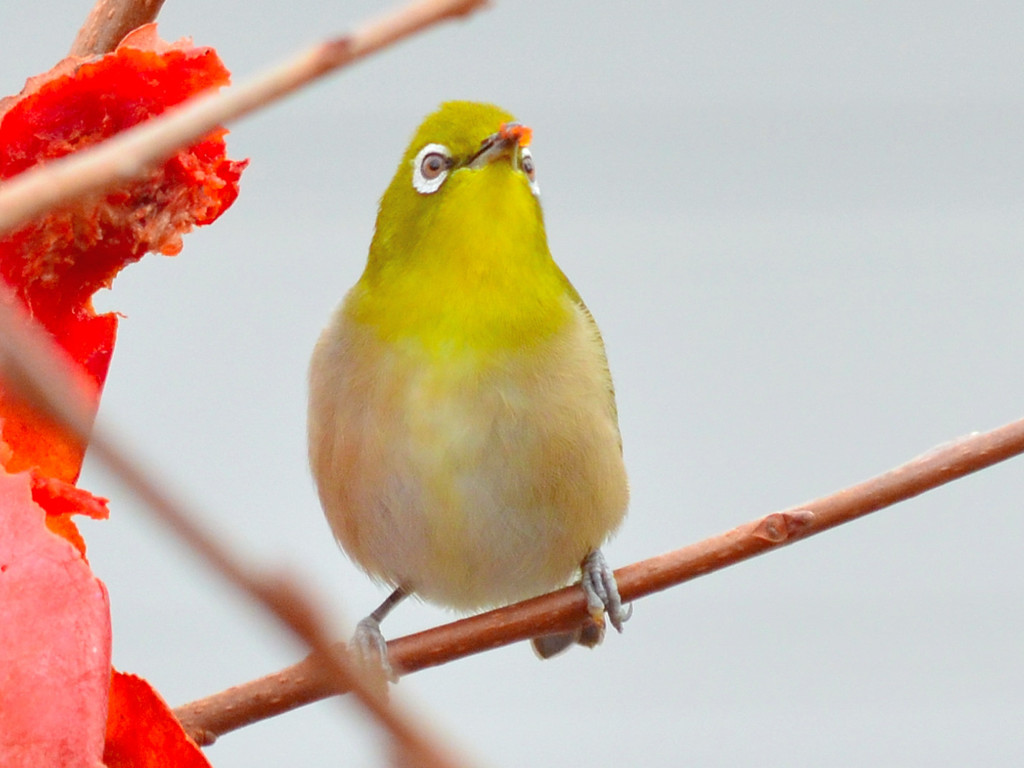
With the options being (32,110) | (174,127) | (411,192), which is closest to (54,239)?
(32,110)

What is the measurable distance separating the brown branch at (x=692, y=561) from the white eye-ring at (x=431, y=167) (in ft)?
1.95

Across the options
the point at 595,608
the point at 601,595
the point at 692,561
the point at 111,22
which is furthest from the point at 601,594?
the point at 111,22

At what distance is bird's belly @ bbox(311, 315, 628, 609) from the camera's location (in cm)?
160

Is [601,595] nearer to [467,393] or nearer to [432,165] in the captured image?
[467,393]

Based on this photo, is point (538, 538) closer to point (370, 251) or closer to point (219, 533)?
point (370, 251)

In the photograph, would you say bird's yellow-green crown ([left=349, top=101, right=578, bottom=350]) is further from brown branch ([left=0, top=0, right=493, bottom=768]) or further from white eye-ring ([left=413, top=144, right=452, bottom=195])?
brown branch ([left=0, top=0, right=493, bottom=768])

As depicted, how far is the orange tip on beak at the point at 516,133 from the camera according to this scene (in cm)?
155

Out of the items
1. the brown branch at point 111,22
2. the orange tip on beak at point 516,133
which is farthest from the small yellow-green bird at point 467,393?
the brown branch at point 111,22

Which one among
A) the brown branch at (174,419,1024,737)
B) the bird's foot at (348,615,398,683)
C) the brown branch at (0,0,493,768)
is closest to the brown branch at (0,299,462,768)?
the brown branch at (0,0,493,768)

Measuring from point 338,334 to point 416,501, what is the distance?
0.26m

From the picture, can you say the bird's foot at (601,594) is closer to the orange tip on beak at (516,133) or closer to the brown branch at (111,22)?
the orange tip on beak at (516,133)

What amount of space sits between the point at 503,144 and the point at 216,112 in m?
1.29

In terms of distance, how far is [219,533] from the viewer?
237 mm

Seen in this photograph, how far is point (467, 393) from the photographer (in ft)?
5.22
